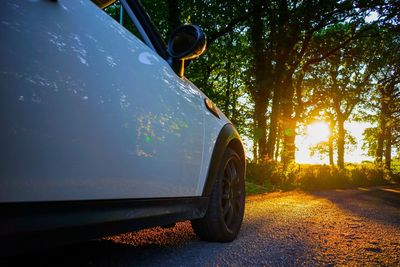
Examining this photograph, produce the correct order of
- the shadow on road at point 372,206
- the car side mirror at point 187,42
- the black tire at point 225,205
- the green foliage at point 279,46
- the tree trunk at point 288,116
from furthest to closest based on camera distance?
the tree trunk at point 288,116
the green foliage at point 279,46
the shadow on road at point 372,206
the black tire at point 225,205
the car side mirror at point 187,42

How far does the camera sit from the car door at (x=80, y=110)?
125cm

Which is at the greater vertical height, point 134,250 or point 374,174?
point 374,174

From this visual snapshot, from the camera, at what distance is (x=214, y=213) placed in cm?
296

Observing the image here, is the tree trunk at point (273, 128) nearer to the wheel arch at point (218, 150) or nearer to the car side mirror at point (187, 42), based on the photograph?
the wheel arch at point (218, 150)

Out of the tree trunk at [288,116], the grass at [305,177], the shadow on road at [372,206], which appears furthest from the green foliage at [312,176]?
the shadow on road at [372,206]

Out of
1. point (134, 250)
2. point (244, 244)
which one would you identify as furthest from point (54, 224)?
point (244, 244)

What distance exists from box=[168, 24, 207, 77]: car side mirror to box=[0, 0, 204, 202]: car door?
0.47 ft

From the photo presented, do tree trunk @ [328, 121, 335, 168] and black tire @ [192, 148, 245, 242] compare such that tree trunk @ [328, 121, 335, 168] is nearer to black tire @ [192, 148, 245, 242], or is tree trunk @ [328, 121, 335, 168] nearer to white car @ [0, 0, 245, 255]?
black tire @ [192, 148, 245, 242]

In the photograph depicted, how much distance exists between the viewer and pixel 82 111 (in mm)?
1535

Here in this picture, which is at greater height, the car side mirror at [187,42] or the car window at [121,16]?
the car window at [121,16]

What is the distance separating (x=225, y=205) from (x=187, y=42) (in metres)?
1.53

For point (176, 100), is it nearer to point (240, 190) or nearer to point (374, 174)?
point (240, 190)

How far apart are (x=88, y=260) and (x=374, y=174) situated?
22324 mm

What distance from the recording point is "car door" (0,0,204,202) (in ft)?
4.09
